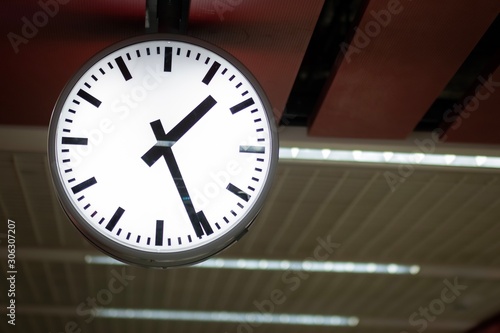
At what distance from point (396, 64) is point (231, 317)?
283 inches

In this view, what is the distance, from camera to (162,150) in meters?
2.63

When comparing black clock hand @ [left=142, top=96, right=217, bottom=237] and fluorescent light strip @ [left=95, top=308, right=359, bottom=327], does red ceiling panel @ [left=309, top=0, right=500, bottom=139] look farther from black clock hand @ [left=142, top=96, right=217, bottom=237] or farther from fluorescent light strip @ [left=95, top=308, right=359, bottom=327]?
fluorescent light strip @ [left=95, top=308, right=359, bottom=327]

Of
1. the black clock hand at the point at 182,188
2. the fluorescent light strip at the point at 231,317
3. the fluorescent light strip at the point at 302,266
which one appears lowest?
the black clock hand at the point at 182,188

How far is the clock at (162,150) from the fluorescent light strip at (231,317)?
26.1 ft

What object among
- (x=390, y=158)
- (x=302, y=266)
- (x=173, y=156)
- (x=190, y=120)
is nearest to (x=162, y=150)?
(x=173, y=156)

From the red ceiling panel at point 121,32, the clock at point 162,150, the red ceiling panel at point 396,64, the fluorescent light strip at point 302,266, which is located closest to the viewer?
the clock at point 162,150

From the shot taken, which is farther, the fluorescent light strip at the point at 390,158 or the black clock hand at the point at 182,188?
the fluorescent light strip at the point at 390,158

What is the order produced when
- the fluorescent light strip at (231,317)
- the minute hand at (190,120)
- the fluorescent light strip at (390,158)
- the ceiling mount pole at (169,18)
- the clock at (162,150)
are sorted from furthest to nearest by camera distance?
the fluorescent light strip at (231,317)
the fluorescent light strip at (390,158)
the ceiling mount pole at (169,18)
the minute hand at (190,120)
the clock at (162,150)

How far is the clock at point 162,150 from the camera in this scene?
99.8 inches

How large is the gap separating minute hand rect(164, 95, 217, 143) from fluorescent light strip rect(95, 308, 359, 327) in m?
7.95

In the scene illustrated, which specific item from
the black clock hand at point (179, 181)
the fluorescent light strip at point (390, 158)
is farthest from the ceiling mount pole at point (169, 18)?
the fluorescent light strip at point (390, 158)

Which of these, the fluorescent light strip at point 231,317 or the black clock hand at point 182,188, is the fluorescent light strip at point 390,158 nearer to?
the black clock hand at point 182,188

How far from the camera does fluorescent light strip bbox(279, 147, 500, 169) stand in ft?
17.2

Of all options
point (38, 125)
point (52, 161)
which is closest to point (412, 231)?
point (38, 125)
